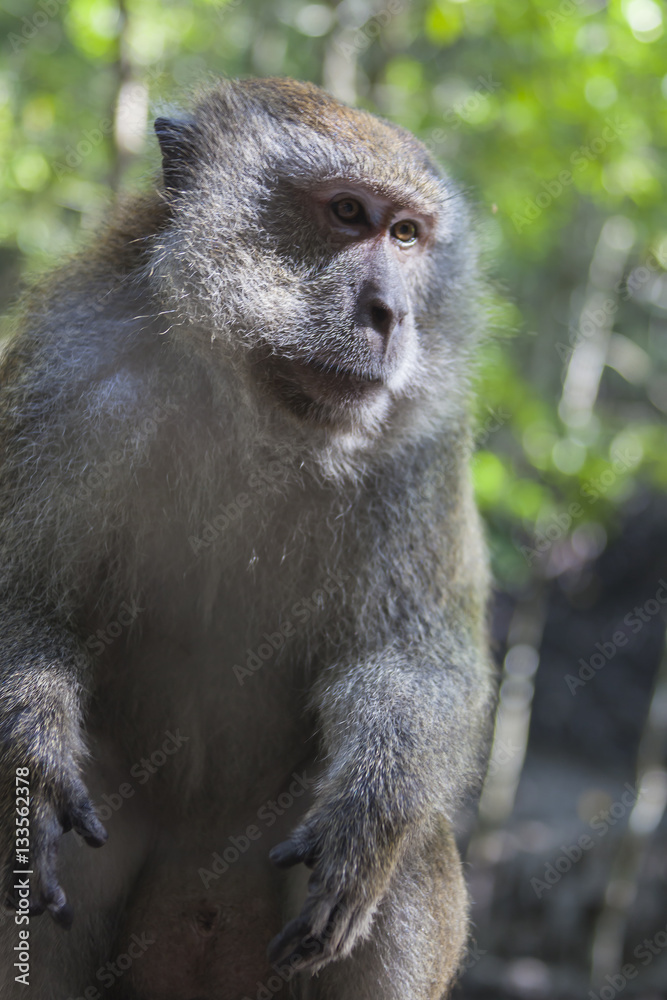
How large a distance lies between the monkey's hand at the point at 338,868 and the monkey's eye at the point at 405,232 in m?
2.05

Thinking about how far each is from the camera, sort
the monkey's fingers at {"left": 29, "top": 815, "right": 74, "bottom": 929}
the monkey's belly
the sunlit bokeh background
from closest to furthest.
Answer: the monkey's fingers at {"left": 29, "top": 815, "right": 74, "bottom": 929} < the monkey's belly < the sunlit bokeh background

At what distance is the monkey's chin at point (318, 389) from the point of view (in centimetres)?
300

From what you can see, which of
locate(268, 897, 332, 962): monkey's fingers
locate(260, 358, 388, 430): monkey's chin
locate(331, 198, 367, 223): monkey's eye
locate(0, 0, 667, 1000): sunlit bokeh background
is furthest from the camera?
locate(0, 0, 667, 1000): sunlit bokeh background

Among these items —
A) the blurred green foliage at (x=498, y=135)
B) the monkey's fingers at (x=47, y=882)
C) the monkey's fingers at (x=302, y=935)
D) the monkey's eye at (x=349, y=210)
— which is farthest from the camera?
the blurred green foliage at (x=498, y=135)

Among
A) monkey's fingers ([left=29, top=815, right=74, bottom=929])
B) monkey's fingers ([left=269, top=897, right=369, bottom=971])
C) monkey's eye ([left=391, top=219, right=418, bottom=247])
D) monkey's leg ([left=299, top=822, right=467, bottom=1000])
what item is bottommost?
monkey's leg ([left=299, top=822, right=467, bottom=1000])

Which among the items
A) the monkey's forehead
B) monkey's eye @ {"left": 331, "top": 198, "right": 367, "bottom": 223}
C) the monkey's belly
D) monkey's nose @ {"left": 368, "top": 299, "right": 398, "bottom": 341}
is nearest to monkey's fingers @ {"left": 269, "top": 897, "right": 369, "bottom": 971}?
the monkey's belly

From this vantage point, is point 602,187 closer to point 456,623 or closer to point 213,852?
point 456,623

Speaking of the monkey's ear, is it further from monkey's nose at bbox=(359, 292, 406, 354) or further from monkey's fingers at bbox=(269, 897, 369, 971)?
monkey's fingers at bbox=(269, 897, 369, 971)

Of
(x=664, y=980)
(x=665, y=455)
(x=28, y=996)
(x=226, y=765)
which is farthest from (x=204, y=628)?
(x=664, y=980)

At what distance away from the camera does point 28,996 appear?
2725 mm

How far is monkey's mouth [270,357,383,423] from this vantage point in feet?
9.85

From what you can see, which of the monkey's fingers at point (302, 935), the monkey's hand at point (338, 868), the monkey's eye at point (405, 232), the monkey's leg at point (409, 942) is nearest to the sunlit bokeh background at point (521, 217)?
the monkey's eye at point (405, 232)

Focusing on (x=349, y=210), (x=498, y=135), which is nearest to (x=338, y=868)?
(x=349, y=210)

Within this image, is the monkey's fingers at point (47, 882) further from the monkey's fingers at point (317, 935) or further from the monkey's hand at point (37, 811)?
the monkey's fingers at point (317, 935)
